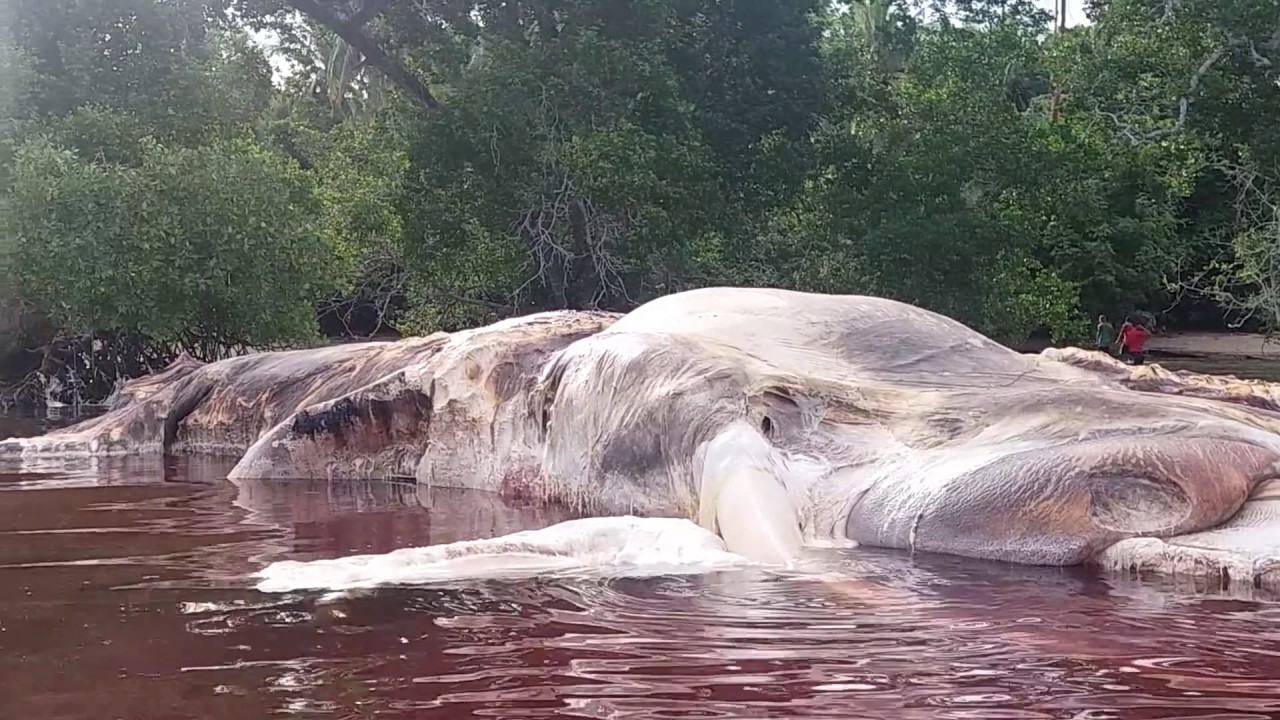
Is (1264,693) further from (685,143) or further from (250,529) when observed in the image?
(685,143)

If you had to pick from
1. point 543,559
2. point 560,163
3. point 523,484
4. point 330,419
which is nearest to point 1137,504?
point 543,559

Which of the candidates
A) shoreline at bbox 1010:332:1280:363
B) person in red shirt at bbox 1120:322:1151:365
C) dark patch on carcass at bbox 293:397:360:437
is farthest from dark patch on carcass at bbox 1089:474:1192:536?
shoreline at bbox 1010:332:1280:363

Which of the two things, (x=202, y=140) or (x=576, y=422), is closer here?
(x=576, y=422)

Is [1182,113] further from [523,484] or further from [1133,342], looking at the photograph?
[523,484]

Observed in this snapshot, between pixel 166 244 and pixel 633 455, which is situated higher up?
pixel 166 244

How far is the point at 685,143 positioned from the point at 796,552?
1494 cm

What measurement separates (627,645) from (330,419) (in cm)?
567

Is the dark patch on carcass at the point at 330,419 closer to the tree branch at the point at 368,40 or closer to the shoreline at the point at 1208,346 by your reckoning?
the tree branch at the point at 368,40

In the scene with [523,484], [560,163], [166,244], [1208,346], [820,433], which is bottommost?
[523,484]

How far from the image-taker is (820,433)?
634cm

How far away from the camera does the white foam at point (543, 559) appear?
16.0ft

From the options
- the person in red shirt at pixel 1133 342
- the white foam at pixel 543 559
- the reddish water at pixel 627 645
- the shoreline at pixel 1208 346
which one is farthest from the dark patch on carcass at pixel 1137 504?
the shoreline at pixel 1208 346

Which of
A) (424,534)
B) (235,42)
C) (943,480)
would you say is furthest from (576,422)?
(235,42)

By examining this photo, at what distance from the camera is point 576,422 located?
738 centimetres
